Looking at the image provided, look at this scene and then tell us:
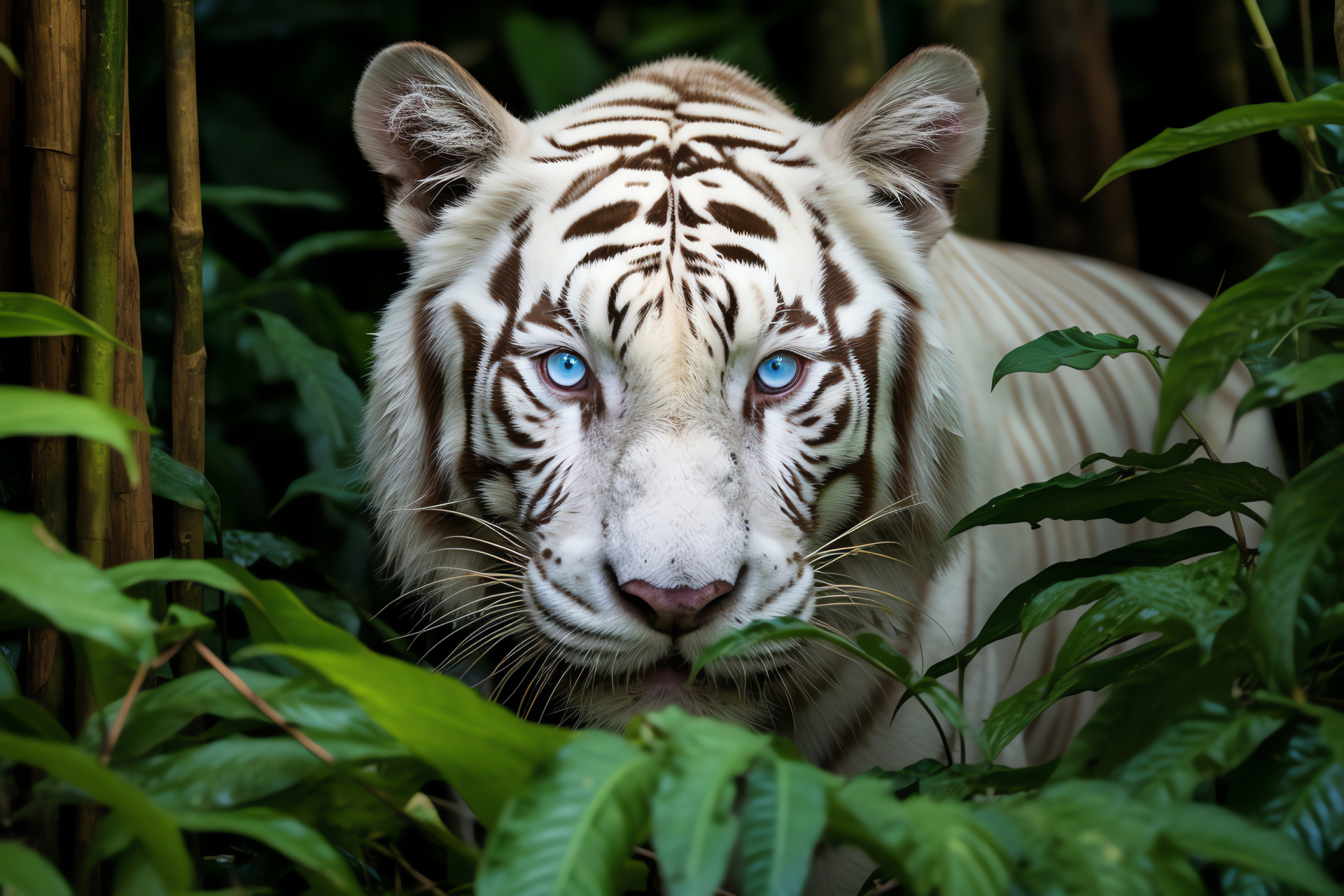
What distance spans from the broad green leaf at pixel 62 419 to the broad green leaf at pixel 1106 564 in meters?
0.71

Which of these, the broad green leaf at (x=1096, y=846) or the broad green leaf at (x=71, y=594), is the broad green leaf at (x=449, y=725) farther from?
the broad green leaf at (x=1096, y=846)

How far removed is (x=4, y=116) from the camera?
3.03 ft

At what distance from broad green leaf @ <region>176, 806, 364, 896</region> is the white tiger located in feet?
1.42

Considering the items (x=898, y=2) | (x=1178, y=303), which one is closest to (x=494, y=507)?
(x=1178, y=303)

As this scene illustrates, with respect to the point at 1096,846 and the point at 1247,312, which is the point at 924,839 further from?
the point at 1247,312

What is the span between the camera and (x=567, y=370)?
1208mm

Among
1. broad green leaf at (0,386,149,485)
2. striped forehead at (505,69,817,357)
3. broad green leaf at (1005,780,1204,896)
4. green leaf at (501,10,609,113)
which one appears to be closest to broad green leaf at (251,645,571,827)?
broad green leaf at (0,386,149,485)

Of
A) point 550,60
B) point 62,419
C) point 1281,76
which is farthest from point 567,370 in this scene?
point 550,60

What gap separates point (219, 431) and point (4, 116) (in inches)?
45.5

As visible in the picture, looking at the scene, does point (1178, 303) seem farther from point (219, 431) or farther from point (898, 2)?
point (219, 431)

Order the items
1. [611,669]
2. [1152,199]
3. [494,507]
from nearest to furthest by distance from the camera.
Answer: [611,669] < [494,507] < [1152,199]

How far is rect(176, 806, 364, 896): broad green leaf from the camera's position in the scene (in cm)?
62

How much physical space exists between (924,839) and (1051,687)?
314 mm

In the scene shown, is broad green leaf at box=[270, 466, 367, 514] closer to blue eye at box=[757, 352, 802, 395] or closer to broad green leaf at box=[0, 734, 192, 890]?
blue eye at box=[757, 352, 802, 395]
